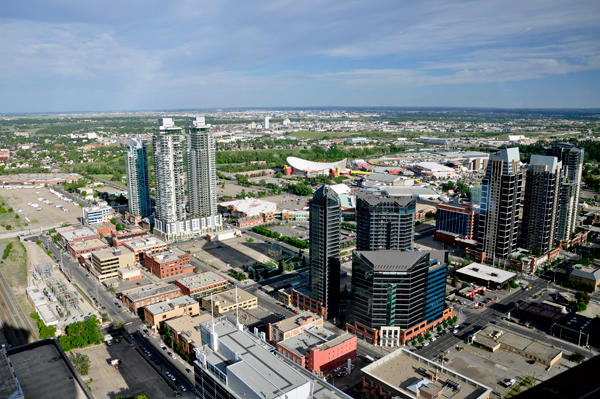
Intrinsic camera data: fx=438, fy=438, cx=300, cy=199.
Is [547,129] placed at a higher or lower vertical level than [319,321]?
higher

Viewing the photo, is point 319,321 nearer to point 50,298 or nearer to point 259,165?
point 50,298

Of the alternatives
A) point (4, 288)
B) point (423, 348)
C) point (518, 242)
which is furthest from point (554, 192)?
point (4, 288)

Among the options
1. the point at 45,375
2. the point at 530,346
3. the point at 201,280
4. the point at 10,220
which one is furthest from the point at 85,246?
the point at 530,346

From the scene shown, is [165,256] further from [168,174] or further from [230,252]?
[168,174]

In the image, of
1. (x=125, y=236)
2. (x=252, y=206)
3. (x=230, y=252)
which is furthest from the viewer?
(x=252, y=206)

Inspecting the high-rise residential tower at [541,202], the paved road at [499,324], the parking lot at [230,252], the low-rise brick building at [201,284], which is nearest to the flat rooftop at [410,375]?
the paved road at [499,324]

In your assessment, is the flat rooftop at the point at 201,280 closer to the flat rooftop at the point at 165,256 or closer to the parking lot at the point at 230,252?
the flat rooftop at the point at 165,256
